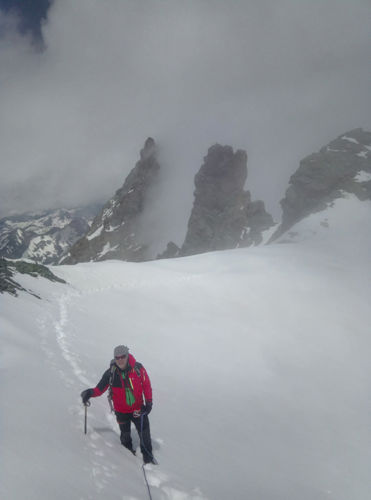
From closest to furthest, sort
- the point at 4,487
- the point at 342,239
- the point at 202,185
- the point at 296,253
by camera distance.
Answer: the point at 4,487 → the point at 296,253 → the point at 342,239 → the point at 202,185

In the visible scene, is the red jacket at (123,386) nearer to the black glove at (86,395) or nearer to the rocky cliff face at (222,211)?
the black glove at (86,395)

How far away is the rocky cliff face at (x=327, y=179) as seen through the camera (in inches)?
2981

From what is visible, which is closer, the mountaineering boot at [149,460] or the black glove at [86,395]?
the mountaineering boot at [149,460]

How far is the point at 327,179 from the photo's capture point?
3118 inches

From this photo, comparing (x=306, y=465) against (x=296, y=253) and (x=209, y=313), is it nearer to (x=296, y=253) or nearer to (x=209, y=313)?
(x=209, y=313)

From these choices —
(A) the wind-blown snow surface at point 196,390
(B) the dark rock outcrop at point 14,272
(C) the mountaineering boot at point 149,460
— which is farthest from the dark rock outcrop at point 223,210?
(C) the mountaineering boot at point 149,460

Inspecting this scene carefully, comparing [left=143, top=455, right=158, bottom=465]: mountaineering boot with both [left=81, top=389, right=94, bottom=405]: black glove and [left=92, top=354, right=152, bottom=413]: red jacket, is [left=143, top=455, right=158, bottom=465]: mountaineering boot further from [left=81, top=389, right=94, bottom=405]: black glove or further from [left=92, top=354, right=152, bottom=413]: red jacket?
[left=81, top=389, right=94, bottom=405]: black glove

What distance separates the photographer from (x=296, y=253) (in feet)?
136

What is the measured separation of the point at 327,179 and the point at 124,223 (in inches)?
3141

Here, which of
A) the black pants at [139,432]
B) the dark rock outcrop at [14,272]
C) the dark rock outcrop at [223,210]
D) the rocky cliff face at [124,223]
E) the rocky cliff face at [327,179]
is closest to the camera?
the black pants at [139,432]

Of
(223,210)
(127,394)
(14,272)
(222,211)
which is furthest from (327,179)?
(127,394)

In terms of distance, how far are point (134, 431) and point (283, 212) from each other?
3374 inches

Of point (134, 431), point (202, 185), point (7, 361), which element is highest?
point (202, 185)

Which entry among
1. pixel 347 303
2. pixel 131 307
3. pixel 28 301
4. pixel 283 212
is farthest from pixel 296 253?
pixel 283 212
